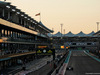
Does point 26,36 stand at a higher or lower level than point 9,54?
higher

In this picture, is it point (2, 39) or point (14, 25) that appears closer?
point (2, 39)

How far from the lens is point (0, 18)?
35219 mm

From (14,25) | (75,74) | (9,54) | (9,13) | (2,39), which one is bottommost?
(75,74)

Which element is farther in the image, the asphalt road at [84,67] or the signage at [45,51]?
the asphalt road at [84,67]

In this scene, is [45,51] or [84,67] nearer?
[45,51]

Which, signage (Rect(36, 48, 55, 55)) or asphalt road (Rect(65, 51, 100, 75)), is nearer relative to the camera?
signage (Rect(36, 48, 55, 55))

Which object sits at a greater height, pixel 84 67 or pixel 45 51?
pixel 45 51

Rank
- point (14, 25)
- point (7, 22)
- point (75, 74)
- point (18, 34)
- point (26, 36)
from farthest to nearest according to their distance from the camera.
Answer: point (26, 36), point (18, 34), point (14, 25), point (7, 22), point (75, 74)

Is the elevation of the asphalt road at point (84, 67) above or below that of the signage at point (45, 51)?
below

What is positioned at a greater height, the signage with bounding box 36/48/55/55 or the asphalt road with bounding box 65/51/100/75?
the signage with bounding box 36/48/55/55

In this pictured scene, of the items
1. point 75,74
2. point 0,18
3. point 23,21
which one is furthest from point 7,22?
point 23,21

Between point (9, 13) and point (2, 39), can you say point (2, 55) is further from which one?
point (9, 13)

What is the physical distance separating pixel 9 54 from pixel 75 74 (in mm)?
15742

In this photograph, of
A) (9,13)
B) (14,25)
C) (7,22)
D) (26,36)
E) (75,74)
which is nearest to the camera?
(75,74)
